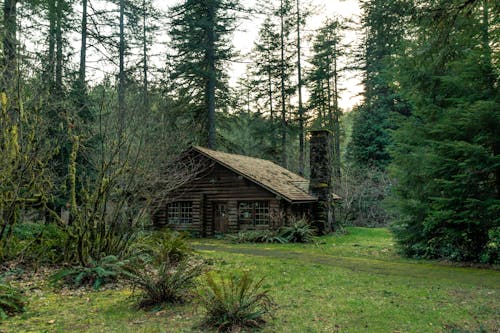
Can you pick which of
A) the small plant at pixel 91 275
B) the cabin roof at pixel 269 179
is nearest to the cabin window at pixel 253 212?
the cabin roof at pixel 269 179

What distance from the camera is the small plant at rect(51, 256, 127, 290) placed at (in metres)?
8.67

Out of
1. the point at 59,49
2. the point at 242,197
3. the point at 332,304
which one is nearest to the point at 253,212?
the point at 242,197

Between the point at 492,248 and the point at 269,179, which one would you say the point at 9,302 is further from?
the point at 269,179

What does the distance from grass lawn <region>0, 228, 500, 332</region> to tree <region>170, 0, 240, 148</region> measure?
16826 millimetres

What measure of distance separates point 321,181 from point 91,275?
14997 millimetres

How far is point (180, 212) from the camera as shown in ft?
75.3

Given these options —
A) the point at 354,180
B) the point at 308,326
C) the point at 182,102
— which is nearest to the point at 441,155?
the point at 308,326

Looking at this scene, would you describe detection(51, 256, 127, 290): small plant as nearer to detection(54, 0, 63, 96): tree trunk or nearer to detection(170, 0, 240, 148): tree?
detection(54, 0, 63, 96): tree trunk

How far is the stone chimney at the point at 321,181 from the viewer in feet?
70.6

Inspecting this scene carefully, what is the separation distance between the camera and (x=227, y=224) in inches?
858

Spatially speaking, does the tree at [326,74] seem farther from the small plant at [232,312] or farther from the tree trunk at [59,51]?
the small plant at [232,312]

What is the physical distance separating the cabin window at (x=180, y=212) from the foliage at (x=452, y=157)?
1196 cm

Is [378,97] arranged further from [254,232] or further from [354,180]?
[254,232]

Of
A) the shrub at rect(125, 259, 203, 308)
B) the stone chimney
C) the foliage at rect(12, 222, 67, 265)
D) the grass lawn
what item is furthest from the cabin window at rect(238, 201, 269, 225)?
the shrub at rect(125, 259, 203, 308)
